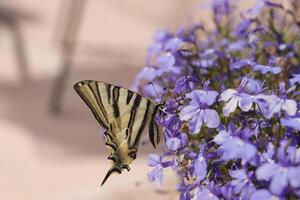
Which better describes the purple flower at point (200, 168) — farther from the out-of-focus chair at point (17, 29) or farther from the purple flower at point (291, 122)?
the out-of-focus chair at point (17, 29)

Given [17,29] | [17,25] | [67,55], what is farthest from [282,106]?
[17,25]

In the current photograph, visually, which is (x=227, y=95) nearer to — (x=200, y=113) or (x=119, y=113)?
(x=200, y=113)

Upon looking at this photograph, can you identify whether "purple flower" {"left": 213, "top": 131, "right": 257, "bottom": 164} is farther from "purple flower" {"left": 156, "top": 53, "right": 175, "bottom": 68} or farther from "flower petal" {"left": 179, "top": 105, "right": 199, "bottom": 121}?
"purple flower" {"left": 156, "top": 53, "right": 175, "bottom": 68}

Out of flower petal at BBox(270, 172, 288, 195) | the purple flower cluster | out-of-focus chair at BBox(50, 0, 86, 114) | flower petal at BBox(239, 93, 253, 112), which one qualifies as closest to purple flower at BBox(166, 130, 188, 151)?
the purple flower cluster

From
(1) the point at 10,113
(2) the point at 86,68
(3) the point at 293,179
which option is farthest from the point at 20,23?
(3) the point at 293,179

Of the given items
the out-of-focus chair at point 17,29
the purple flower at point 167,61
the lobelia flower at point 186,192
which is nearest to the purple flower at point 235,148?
the lobelia flower at point 186,192

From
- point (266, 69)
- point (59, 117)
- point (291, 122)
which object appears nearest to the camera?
point (291, 122)
